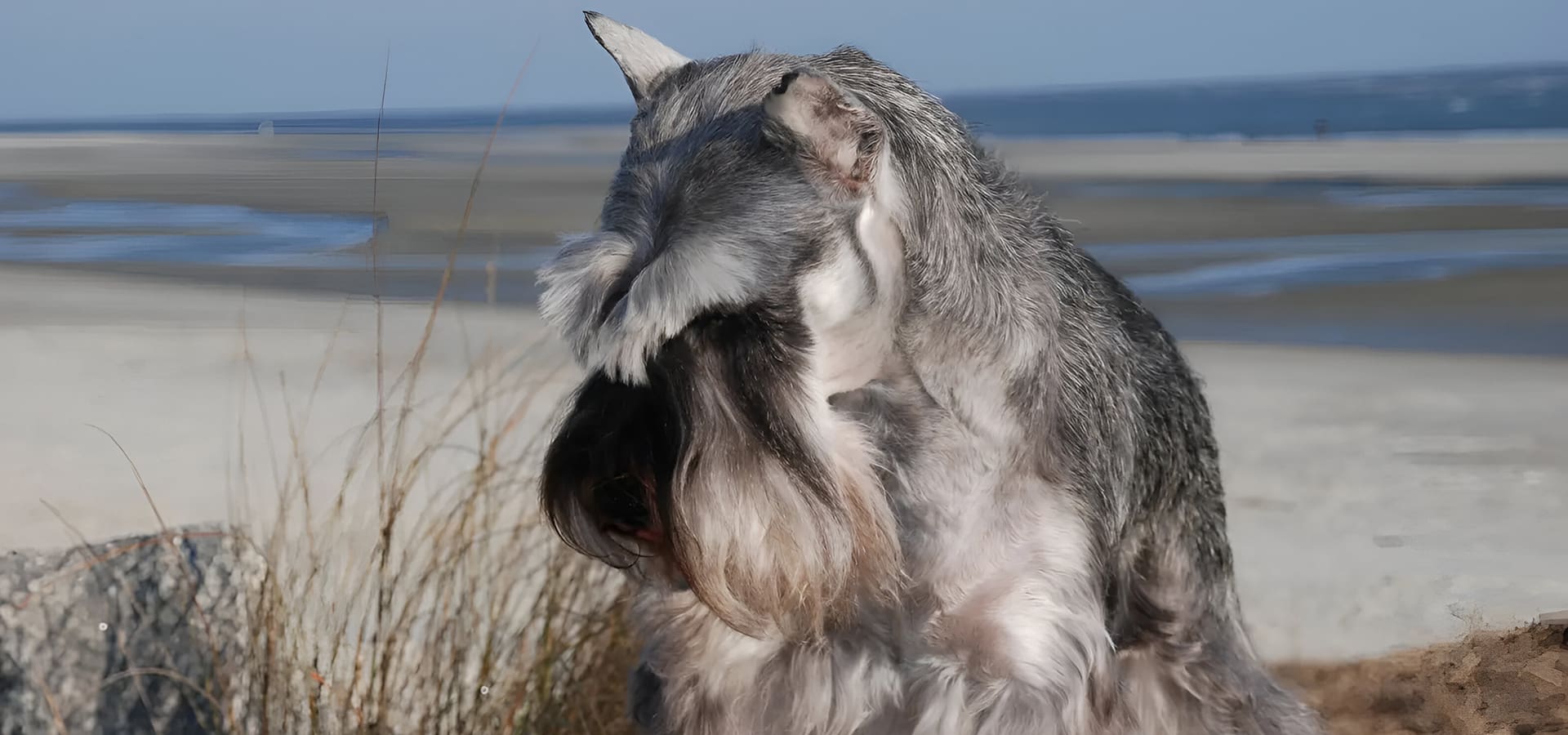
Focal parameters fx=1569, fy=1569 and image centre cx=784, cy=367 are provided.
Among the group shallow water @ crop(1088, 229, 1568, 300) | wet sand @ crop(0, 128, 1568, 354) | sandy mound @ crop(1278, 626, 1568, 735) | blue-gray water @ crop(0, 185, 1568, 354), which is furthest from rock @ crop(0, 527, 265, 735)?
shallow water @ crop(1088, 229, 1568, 300)

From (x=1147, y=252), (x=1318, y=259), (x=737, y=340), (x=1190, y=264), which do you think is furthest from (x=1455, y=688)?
(x=1147, y=252)

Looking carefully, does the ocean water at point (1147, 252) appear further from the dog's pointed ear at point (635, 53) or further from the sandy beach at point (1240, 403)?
the dog's pointed ear at point (635, 53)

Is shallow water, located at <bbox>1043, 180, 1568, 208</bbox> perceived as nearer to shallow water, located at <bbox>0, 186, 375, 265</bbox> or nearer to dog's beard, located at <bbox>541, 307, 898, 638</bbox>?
shallow water, located at <bbox>0, 186, 375, 265</bbox>

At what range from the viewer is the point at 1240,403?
9.73 meters

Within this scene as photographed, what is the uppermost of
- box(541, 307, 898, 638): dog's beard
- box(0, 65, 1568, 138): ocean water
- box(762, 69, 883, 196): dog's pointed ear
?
box(762, 69, 883, 196): dog's pointed ear

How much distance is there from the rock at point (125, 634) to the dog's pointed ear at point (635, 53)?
205cm

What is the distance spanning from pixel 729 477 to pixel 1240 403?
23.6 feet

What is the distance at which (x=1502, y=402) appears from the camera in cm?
967

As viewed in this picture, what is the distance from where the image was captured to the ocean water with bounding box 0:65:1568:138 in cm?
4469

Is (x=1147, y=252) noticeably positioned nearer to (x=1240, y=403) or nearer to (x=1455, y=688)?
(x=1240, y=403)

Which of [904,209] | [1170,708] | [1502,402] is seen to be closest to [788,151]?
[904,209]

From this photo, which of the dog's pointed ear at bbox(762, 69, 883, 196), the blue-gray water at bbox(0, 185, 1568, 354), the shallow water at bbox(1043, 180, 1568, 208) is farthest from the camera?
the shallow water at bbox(1043, 180, 1568, 208)

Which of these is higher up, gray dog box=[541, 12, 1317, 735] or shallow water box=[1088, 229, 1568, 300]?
gray dog box=[541, 12, 1317, 735]

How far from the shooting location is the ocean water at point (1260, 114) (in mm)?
44688
